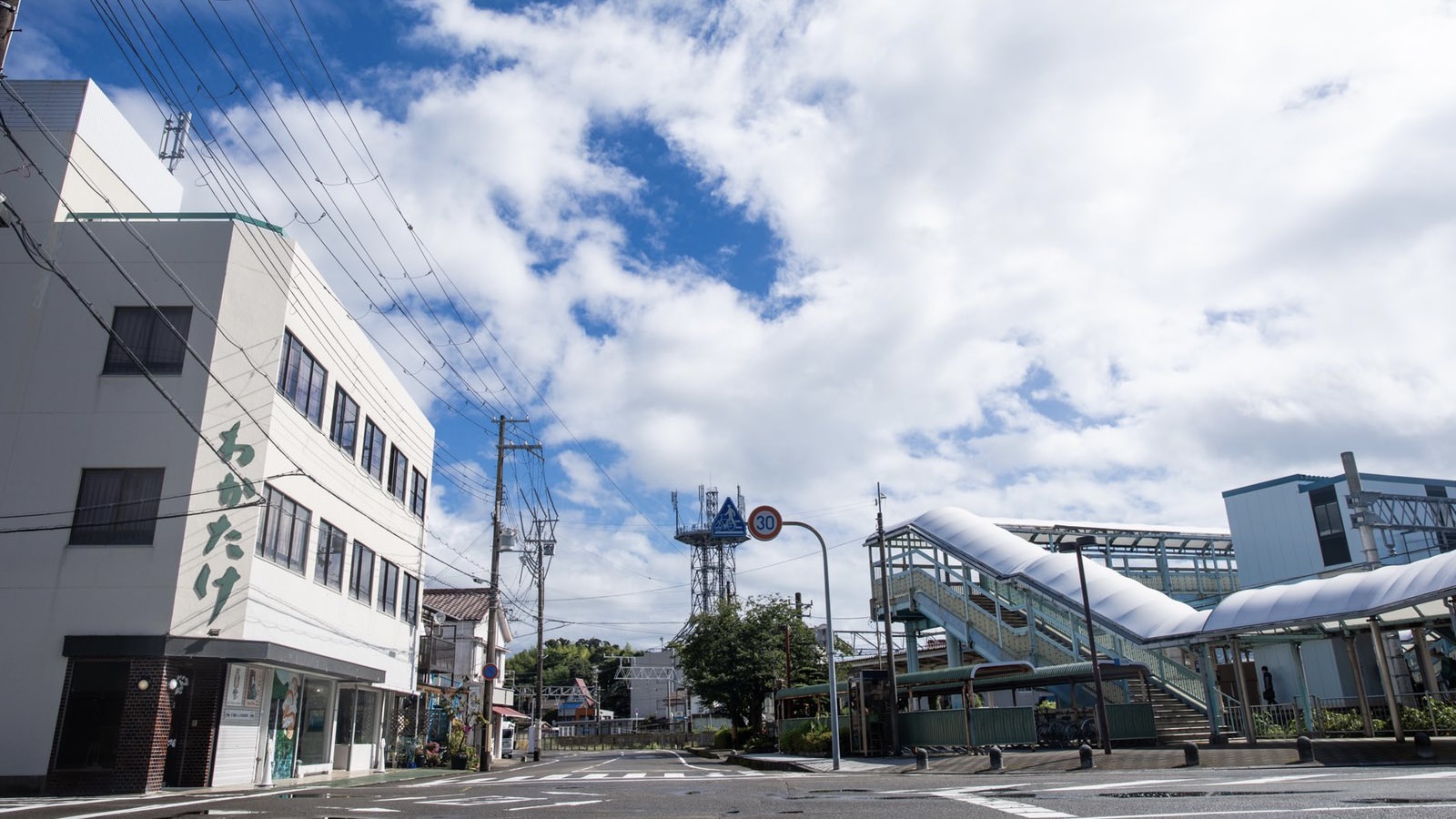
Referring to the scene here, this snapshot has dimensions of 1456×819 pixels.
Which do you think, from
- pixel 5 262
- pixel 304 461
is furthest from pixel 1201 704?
pixel 5 262

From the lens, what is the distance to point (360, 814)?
37.5 ft

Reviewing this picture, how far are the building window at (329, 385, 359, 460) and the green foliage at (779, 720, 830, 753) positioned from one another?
1781 cm

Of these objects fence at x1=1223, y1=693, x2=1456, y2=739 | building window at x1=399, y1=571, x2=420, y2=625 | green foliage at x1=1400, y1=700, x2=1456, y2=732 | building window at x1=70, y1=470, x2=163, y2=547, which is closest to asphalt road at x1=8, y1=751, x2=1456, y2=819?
building window at x1=70, y1=470, x2=163, y2=547

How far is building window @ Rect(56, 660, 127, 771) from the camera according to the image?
59.9 feet

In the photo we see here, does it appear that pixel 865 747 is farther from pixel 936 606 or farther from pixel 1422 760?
pixel 1422 760

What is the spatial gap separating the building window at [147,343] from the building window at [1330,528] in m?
40.1

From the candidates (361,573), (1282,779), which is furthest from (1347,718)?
(361,573)

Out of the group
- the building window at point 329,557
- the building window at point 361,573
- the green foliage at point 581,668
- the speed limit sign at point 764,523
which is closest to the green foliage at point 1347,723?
the speed limit sign at point 764,523

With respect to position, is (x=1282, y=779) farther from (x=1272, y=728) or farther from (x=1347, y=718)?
(x=1272, y=728)

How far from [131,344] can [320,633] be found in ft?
28.9

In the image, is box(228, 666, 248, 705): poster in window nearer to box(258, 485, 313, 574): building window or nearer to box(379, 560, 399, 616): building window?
box(258, 485, 313, 574): building window

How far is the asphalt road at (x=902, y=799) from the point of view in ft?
32.3

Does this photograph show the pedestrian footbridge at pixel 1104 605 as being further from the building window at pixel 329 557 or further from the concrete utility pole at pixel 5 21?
the concrete utility pole at pixel 5 21

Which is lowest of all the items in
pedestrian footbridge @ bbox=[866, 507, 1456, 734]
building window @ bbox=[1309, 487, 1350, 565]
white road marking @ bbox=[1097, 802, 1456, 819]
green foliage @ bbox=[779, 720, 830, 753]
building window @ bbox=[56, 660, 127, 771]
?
green foliage @ bbox=[779, 720, 830, 753]
